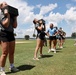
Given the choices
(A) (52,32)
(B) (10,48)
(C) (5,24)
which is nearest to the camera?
(C) (5,24)

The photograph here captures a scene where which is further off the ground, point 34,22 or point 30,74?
point 34,22

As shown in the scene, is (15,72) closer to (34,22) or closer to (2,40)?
(2,40)

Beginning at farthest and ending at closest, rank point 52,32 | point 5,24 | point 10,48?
point 52,32 → point 10,48 → point 5,24

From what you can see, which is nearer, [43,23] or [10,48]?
[10,48]

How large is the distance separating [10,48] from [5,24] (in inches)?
39.6

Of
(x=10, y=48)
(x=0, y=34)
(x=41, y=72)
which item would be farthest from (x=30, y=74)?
(x=0, y=34)

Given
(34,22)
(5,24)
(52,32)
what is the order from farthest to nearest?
(52,32) → (34,22) → (5,24)

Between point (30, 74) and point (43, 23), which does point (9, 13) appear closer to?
point (30, 74)

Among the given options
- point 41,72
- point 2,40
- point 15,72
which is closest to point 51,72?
point 41,72

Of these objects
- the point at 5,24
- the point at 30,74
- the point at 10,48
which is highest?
the point at 5,24

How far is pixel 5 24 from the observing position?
823 centimetres

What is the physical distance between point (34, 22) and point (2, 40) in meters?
3.84

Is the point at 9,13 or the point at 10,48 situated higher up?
the point at 9,13

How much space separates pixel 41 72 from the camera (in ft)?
28.9
